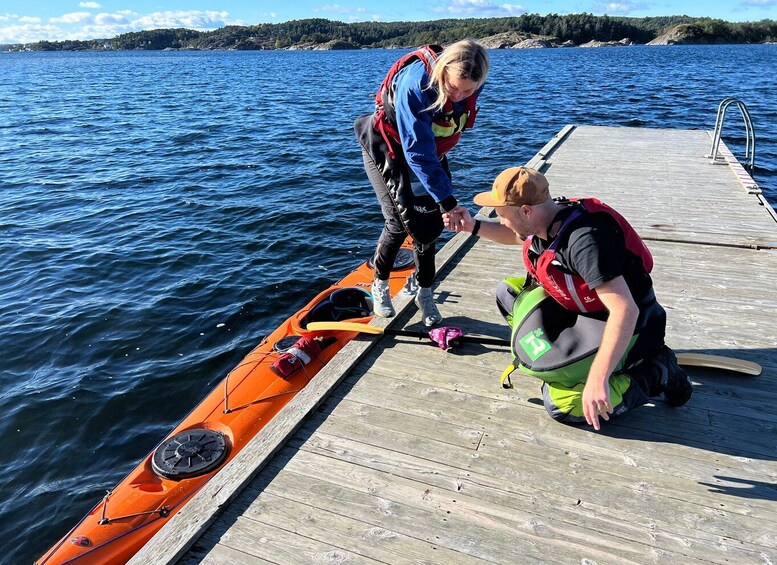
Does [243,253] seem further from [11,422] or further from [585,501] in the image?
[585,501]

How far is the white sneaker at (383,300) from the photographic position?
469cm

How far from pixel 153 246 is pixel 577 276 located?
31.1 feet

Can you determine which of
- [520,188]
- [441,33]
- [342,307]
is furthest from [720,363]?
[441,33]

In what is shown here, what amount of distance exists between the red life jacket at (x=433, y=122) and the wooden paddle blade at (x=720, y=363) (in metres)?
2.29

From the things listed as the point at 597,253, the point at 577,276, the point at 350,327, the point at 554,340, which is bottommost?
the point at 350,327

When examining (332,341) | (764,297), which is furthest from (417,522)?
(764,297)

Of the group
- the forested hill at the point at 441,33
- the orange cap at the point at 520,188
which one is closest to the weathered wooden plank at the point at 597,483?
the orange cap at the point at 520,188

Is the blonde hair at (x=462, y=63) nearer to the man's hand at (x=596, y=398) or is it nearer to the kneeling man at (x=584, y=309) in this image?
the kneeling man at (x=584, y=309)

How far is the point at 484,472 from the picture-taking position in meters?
3.09

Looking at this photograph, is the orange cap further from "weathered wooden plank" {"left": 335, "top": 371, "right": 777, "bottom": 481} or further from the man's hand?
"weathered wooden plank" {"left": 335, "top": 371, "right": 777, "bottom": 481}

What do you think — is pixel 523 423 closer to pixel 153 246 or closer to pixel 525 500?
pixel 525 500

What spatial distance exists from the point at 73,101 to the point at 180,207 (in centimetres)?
2394

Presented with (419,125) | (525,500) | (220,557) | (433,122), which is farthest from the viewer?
(433,122)

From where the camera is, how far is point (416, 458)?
10.5ft
